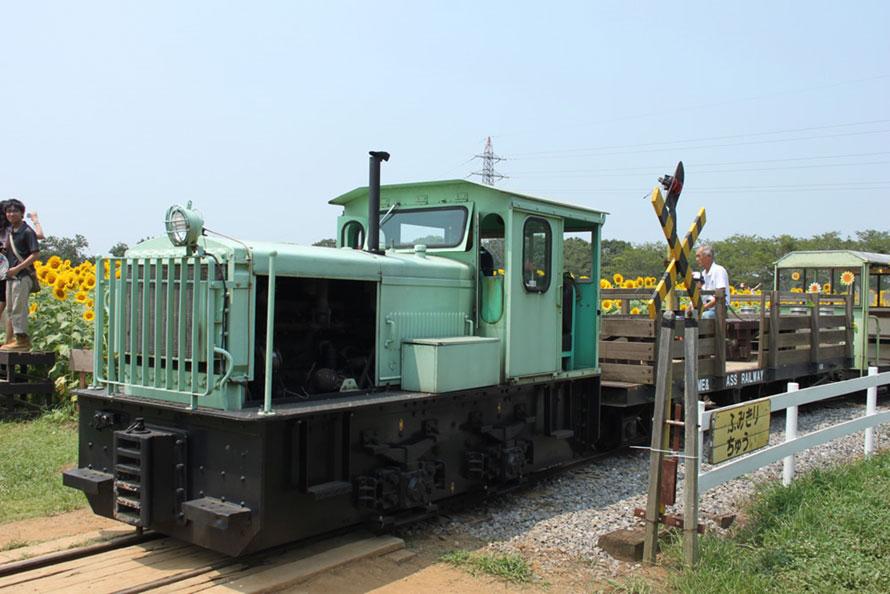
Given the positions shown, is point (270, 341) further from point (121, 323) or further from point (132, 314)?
point (121, 323)

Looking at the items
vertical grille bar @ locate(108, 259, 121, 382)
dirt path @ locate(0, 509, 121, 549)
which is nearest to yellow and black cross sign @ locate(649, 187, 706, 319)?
vertical grille bar @ locate(108, 259, 121, 382)

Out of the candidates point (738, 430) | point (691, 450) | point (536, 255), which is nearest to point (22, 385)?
point (536, 255)

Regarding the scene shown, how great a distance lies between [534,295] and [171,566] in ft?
12.4

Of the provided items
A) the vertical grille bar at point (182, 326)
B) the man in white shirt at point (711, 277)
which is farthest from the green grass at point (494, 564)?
the man in white shirt at point (711, 277)

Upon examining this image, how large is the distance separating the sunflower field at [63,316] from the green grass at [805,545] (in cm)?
788

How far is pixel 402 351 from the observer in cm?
606

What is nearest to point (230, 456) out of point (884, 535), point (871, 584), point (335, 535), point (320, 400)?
point (320, 400)

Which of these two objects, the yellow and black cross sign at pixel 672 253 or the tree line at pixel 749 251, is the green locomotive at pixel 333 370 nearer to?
the yellow and black cross sign at pixel 672 253

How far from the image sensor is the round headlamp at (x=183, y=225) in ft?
15.7

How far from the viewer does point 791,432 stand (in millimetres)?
7148

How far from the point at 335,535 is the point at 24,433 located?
16.7 feet

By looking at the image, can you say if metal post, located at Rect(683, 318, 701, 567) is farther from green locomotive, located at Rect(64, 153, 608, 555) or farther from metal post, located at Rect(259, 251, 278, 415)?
metal post, located at Rect(259, 251, 278, 415)

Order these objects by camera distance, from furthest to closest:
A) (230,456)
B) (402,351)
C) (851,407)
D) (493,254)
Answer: (851,407) → (493,254) → (402,351) → (230,456)

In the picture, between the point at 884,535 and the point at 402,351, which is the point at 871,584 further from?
the point at 402,351
